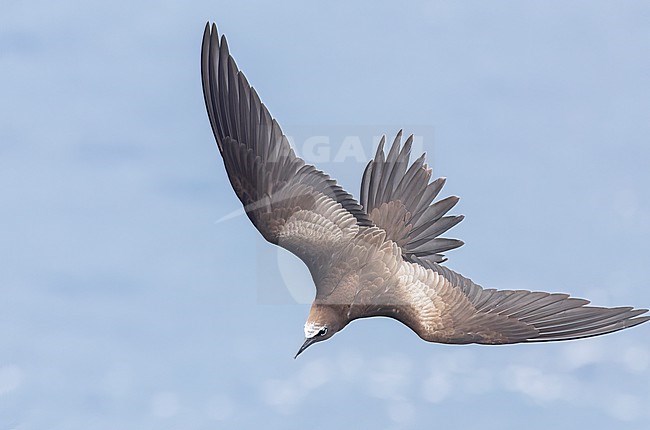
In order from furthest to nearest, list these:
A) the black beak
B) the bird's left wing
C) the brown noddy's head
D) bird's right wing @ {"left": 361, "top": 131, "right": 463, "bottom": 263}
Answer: the bird's left wing, bird's right wing @ {"left": 361, "top": 131, "right": 463, "bottom": 263}, the brown noddy's head, the black beak

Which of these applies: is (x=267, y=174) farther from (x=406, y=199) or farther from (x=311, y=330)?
(x=311, y=330)

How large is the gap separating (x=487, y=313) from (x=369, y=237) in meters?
1.82

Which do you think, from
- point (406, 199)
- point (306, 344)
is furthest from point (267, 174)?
point (306, 344)

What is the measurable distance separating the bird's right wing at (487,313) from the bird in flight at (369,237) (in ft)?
0.04

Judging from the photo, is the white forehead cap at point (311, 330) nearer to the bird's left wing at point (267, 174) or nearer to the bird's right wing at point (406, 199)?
the bird's left wing at point (267, 174)

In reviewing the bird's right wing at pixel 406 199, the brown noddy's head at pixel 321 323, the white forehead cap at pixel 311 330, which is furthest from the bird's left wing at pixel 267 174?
the white forehead cap at pixel 311 330

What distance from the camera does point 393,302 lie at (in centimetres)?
1395

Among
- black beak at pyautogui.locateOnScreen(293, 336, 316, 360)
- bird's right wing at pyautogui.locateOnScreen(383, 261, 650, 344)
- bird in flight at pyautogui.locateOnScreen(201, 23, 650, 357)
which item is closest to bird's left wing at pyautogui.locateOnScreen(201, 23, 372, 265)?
bird in flight at pyautogui.locateOnScreen(201, 23, 650, 357)

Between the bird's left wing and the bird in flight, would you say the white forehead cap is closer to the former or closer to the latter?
the bird in flight

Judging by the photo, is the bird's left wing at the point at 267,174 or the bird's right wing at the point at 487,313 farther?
the bird's left wing at the point at 267,174

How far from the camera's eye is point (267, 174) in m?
14.5

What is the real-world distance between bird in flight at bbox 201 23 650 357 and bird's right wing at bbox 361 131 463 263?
0.01 m

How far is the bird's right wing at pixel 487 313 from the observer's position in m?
13.3

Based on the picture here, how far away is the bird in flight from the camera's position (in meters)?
13.6
